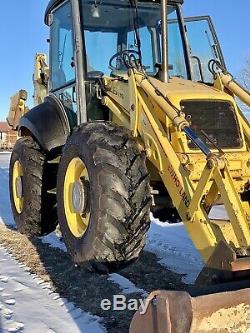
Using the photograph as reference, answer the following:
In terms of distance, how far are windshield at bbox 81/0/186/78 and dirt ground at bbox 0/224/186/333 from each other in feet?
6.64

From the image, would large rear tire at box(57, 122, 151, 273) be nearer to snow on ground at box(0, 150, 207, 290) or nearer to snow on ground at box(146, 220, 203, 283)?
snow on ground at box(0, 150, 207, 290)

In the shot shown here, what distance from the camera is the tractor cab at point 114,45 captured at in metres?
4.93

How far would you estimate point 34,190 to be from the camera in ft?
18.8

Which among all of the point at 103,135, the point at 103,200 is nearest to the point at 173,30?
the point at 103,135

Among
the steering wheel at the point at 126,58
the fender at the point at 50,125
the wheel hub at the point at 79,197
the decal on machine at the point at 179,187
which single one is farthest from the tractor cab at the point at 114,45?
the decal on machine at the point at 179,187

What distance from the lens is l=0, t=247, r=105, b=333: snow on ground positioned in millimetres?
3678

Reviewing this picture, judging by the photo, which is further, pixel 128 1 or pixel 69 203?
pixel 128 1

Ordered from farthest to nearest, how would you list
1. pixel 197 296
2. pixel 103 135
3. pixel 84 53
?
pixel 84 53 < pixel 103 135 < pixel 197 296

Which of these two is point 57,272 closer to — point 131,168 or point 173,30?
point 131,168

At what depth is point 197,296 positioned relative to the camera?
2.24 m

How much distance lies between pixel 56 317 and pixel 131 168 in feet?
4.20

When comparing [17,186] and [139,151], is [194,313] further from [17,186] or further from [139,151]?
[17,186]

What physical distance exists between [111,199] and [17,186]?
2751mm

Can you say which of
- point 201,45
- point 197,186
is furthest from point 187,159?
point 201,45
